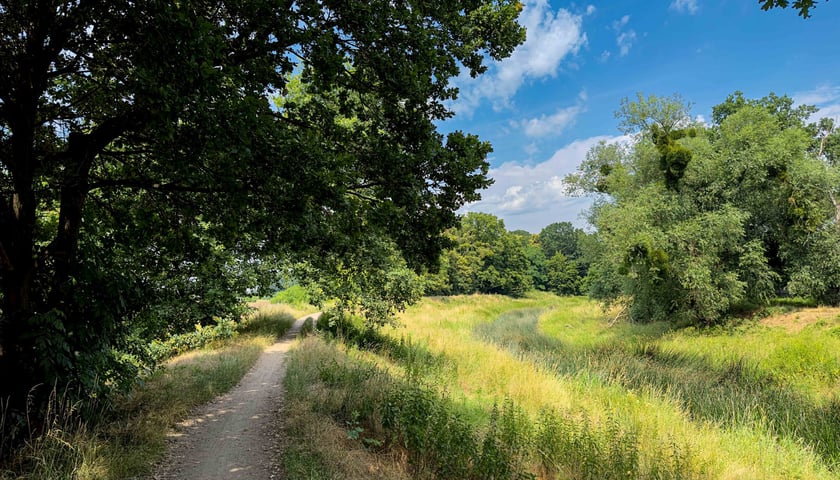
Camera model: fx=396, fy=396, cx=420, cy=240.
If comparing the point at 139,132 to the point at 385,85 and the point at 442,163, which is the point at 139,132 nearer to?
the point at 385,85

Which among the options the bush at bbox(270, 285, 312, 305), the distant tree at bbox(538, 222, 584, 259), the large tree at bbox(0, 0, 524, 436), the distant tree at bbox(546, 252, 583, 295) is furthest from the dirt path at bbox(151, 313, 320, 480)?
the distant tree at bbox(538, 222, 584, 259)

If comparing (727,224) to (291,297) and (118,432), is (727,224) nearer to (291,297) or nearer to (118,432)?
(118,432)

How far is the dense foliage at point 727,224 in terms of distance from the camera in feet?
64.8

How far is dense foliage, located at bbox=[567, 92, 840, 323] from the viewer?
19.8 metres

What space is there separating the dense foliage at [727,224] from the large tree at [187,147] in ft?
58.8

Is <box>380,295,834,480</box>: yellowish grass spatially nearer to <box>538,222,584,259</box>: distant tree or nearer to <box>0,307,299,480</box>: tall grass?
<box>0,307,299,480</box>: tall grass

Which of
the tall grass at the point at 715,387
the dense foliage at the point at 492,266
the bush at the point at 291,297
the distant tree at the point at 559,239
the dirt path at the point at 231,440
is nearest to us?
the dirt path at the point at 231,440

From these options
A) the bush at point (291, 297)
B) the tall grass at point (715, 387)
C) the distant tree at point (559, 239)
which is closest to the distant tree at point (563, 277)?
the distant tree at point (559, 239)

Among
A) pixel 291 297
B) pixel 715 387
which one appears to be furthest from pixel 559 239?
pixel 715 387

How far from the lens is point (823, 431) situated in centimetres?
924

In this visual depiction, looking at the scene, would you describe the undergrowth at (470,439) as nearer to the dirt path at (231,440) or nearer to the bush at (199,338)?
the dirt path at (231,440)

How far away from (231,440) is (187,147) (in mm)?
4838

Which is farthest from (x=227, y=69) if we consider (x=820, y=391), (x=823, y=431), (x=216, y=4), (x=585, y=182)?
(x=585, y=182)

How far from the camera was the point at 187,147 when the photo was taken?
15.1 ft
